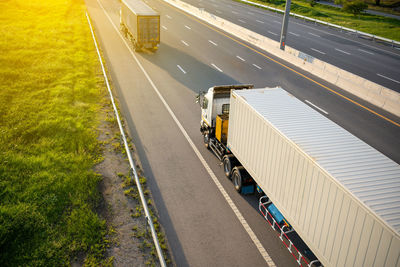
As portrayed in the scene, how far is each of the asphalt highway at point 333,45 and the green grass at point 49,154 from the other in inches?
851

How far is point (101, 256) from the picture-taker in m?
9.20

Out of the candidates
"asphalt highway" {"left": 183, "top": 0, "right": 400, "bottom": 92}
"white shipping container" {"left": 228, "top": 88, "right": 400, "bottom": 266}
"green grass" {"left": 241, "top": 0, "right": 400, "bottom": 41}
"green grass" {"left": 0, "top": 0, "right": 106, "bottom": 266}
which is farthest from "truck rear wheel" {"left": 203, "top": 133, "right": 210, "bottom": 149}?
"green grass" {"left": 241, "top": 0, "right": 400, "bottom": 41}

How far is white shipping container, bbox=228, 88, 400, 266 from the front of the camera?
20.1ft

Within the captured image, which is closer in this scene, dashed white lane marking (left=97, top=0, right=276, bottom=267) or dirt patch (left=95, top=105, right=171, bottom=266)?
dirt patch (left=95, top=105, right=171, bottom=266)

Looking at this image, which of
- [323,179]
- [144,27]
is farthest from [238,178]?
[144,27]

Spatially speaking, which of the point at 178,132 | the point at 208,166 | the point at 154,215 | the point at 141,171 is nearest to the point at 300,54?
the point at 178,132

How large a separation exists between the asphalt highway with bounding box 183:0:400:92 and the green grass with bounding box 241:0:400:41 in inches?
149

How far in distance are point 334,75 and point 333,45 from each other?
13843 millimetres

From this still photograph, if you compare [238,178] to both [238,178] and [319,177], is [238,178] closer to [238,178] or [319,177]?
[238,178]

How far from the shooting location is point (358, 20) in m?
50.9

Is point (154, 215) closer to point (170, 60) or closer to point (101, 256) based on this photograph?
point (101, 256)

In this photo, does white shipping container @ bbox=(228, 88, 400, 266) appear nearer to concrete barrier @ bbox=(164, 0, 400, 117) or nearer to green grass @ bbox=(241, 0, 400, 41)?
concrete barrier @ bbox=(164, 0, 400, 117)

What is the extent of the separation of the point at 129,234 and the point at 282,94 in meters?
7.13

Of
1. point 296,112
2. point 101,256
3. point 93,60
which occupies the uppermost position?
point 296,112
